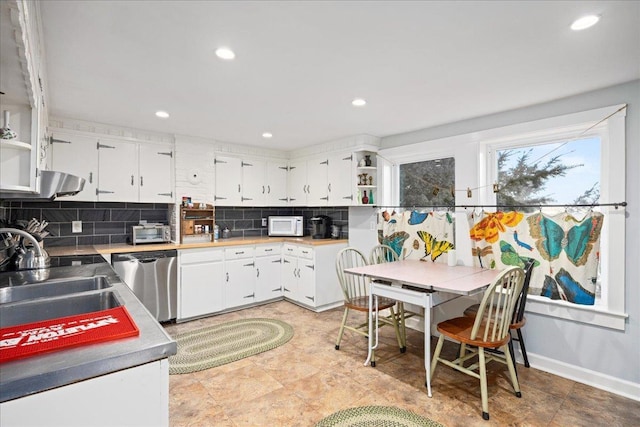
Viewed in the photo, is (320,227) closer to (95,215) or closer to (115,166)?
Result: (115,166)

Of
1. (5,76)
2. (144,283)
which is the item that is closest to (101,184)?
(144,283)

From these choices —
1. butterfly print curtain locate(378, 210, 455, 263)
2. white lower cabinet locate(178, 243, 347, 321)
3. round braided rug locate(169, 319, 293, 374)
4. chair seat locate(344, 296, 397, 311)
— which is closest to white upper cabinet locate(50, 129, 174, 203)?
white lower cabinet locate(178, 243, 347, 321)

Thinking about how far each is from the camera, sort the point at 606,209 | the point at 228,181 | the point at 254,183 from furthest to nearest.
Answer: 1. the point at 254,183
2. the point at 228,181
3. the point at 606,209

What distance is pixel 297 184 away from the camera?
5051 millimetres

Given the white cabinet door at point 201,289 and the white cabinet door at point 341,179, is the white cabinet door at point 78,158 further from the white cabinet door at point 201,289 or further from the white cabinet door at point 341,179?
the white cabinet door at point 341,179

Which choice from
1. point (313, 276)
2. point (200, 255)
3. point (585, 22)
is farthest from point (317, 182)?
point (585, 22)

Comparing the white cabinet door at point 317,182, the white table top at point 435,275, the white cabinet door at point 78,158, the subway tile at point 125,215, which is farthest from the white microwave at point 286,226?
the white cabinet door at point 78,158

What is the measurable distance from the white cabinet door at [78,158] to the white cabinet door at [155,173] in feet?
1.51

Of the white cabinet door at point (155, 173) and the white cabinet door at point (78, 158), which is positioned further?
the white cabinet door at point (155, 173)

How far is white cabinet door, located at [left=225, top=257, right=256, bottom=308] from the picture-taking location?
13.8ft

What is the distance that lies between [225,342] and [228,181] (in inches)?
86.3

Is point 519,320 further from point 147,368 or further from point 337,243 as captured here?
point 147,368

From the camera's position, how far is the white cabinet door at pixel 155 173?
3.88 meters

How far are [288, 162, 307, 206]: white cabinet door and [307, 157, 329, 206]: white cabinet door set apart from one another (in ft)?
0.32
